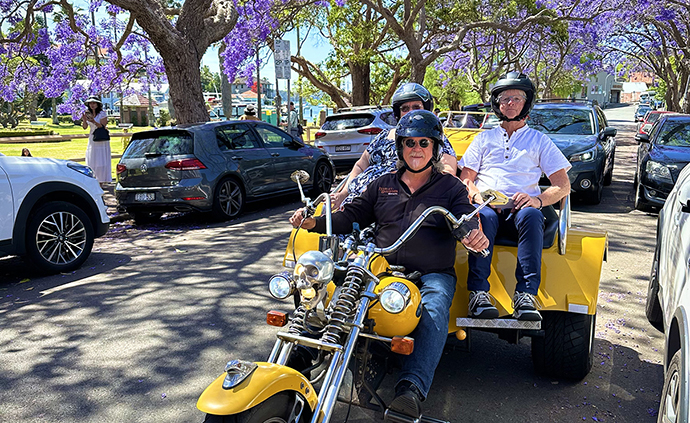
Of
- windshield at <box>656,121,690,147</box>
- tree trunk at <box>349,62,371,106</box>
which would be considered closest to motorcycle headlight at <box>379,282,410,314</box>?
windshield at <box>656,121,690,147</box>

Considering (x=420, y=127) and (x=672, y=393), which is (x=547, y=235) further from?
(x=672, y=393)

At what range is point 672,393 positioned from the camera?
2465mm

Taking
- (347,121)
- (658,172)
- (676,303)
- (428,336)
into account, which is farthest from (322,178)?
(676,303)

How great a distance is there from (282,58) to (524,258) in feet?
38.6

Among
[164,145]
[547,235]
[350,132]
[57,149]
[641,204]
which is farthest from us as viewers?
[57,149]

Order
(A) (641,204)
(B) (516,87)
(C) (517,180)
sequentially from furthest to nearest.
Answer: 1. (A) (641,204)
2. (C) (517,180)
3. (B) (516,87)

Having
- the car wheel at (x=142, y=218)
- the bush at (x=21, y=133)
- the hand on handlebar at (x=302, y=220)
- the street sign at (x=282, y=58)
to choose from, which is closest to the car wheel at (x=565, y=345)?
the hand on handlebar at (x=302, y=220)

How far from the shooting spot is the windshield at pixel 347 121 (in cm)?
1455

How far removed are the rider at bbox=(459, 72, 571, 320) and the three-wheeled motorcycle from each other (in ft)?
0.41

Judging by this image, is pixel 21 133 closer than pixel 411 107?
No

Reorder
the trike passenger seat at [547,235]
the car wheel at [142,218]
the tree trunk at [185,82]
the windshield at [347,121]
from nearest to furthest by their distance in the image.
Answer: the trike passenger seat at [547,235]
the car wheel at [142,218]
the tree trunk at [185,82]
the windshield at [347,121]

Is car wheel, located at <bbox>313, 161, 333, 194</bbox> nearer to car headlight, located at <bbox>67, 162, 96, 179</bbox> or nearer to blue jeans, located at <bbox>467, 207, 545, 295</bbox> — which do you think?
car headlight, located at <bbox>67, 162, 96, 179</bbox>

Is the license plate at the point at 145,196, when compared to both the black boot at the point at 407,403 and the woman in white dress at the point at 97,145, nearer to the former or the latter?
the woman in white dress at the point at 97,145

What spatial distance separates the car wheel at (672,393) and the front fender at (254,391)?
1.47 m
